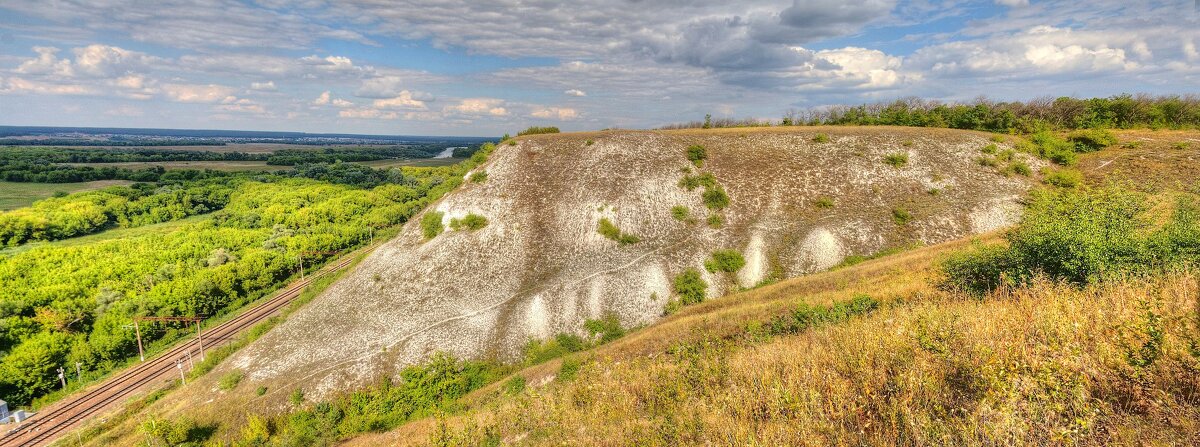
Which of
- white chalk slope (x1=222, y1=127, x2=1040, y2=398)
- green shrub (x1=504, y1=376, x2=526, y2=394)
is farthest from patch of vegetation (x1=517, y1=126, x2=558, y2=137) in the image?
green shrub (x1=504, y1=376, x2=526, y2=394)

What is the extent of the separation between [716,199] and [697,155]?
18.7 ft

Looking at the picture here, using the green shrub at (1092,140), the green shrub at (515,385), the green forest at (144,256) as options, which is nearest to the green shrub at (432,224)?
the green forest at (144,256)

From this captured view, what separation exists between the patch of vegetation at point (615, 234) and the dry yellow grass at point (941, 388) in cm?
2350

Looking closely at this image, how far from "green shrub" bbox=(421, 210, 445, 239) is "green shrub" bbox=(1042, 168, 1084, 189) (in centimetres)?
5344

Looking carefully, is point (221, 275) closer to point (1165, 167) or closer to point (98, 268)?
point (98, 268)

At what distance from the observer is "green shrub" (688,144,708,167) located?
4216 cm

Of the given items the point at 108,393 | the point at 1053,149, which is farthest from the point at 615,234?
the point at 108,393

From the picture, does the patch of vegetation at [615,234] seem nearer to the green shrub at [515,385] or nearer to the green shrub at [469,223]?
the green shrub at [469,223]

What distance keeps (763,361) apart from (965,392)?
13.0 feet

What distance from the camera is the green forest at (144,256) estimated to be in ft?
141

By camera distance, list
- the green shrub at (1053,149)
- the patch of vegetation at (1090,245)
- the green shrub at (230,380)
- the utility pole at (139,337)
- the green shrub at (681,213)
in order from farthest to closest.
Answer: the utility pole at (139,337)
the green shrub at (1053,149)
the green shrub at (681,213)
the green shrub at (230,380)
the patch of vegetation at (1090,245)

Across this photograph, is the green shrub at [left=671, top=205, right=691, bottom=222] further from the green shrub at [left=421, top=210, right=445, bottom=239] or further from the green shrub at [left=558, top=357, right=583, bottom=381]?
the green shrub at [left=421, top=210, right=445, bottom=239]

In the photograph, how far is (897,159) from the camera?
4141cm

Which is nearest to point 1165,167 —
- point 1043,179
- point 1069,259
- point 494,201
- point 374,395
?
point 1043,179
